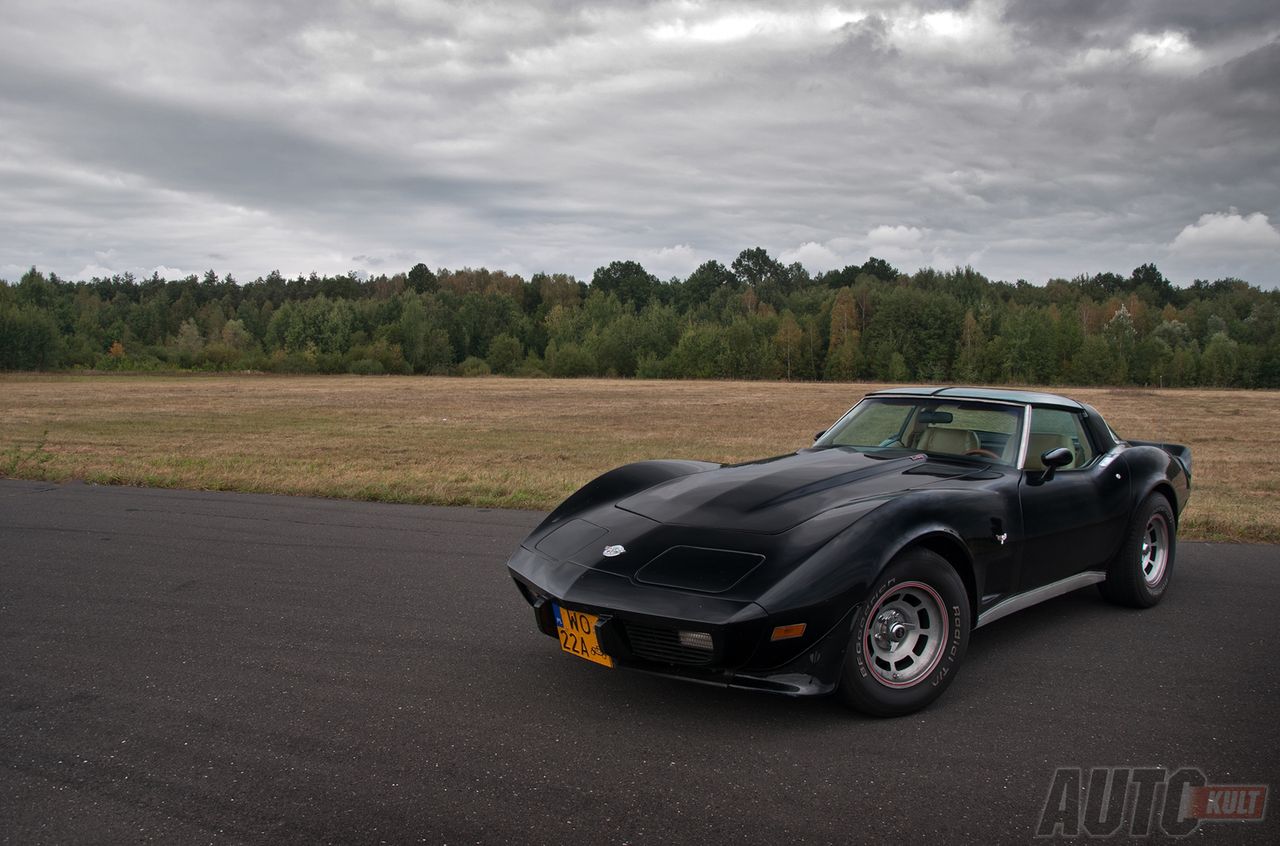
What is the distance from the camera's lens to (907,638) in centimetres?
390

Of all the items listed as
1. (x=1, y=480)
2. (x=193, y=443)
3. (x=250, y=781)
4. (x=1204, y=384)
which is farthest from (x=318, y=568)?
(x=1204, y=384)

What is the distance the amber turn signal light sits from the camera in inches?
134

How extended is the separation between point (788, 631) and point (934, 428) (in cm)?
232

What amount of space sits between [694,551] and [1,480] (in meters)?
11.3

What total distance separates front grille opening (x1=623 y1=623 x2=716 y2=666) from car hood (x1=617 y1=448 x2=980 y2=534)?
60 centimetres

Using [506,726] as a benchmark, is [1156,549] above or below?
above

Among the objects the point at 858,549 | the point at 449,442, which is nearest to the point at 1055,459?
the point at 858,549

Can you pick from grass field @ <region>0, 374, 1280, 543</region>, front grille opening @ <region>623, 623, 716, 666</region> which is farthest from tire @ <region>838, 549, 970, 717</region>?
grass field @ <region>0, 374, 1280, 543</region>

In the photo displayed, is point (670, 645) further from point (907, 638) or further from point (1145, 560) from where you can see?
point (1145, 560)

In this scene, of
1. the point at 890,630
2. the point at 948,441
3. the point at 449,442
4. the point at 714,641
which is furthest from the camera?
the point at 449,442

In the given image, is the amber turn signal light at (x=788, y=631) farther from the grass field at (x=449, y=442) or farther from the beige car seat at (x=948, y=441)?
the grass field at (x=449, y=442)

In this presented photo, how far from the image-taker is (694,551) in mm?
3762

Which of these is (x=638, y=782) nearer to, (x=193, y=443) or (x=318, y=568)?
(x=318, y=568)

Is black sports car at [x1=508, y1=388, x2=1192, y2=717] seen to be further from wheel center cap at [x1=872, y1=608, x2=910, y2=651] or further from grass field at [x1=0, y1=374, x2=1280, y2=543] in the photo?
grass field at [x1=0, y1=374, x2=1280, y2=543]
